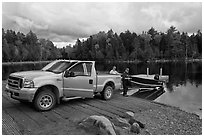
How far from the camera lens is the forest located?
104m

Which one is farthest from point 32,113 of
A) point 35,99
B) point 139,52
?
point 139,52

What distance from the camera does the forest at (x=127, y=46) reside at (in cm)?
10438

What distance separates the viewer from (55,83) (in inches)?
312

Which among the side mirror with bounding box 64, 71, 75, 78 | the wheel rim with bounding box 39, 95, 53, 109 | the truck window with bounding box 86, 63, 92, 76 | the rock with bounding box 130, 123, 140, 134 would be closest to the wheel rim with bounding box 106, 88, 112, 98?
the truck window with bounding box 86, 63, 92, 76

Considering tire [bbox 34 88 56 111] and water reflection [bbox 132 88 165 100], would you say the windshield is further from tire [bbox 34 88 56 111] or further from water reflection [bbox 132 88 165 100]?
water reflection [bbox 132 88 165 100]

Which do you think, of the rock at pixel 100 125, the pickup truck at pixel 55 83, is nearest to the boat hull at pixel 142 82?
the pickup truck at pixel 55 83

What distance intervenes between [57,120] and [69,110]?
4.14 feet

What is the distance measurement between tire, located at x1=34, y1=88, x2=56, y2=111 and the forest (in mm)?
96308

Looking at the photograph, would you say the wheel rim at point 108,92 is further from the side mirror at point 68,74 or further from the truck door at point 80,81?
the side mirror at point 68,74

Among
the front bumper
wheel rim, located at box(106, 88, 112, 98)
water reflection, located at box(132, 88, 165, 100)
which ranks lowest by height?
water reflection, located at box(132, 88, 165, 100)

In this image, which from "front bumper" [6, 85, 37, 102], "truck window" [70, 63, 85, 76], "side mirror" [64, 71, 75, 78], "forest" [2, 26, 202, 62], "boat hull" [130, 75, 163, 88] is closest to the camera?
"front bumper" [6, 85, 37, 102]

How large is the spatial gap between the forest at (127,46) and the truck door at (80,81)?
94.7 m

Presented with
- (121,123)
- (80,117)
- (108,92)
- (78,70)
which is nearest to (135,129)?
(121,123)

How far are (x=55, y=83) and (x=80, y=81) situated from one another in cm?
115
